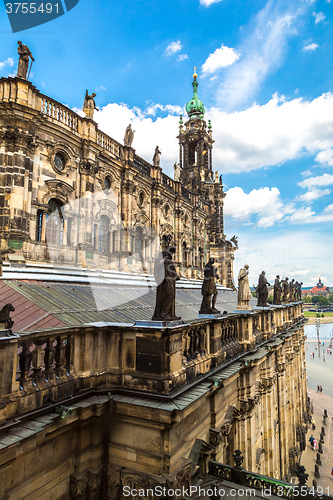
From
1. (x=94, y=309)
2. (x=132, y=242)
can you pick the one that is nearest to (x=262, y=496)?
(x=94, y=309)

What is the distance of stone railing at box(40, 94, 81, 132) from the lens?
17.0 m

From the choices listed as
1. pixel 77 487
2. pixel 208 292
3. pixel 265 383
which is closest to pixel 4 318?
pixel 77 487

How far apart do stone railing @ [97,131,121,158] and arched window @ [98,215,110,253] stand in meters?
4.75

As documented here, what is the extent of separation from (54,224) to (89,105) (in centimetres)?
837

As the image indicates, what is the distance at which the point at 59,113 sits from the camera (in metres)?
17.8

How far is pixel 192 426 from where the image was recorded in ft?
23.7

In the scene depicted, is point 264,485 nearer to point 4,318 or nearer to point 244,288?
point 244,288

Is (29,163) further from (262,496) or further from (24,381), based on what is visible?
(262,496)

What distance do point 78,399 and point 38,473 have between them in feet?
4.17

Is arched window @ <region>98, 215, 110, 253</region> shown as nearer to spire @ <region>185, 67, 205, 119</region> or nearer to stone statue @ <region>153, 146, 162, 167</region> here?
stone statue @ <region>153, 146, 162, 167</region>

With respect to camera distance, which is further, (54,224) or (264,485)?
(54,224)

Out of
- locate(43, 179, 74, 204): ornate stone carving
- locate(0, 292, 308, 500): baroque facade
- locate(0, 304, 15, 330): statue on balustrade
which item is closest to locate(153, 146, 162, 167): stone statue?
locate(43, 179, 74, 204): ornate stone carving

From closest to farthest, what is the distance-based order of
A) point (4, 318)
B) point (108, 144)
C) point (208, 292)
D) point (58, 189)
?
point (4, 318)
point (208, 292)
point (58, 189)
point (108, 144)

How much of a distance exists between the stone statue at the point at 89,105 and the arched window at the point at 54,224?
6.46 meters
